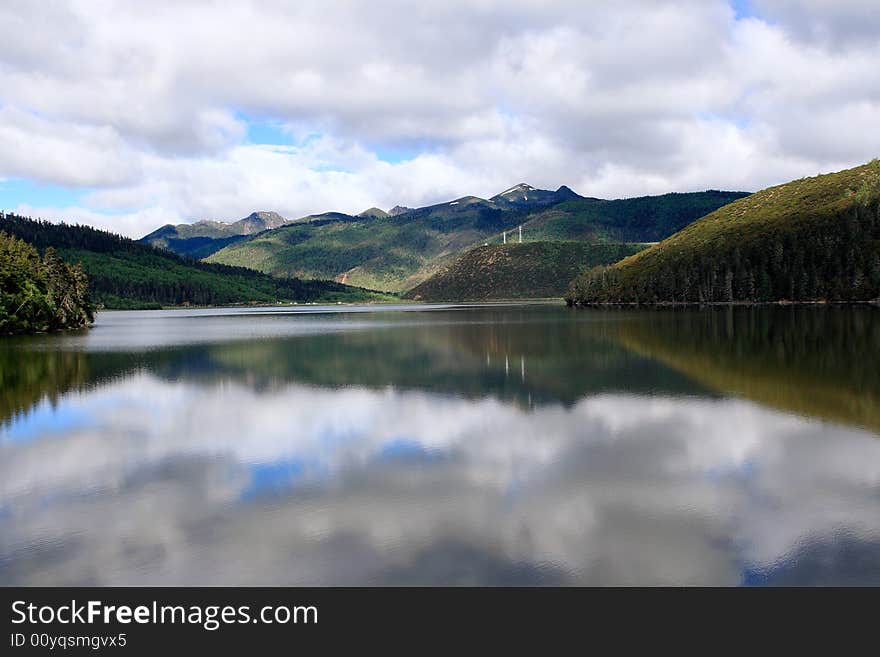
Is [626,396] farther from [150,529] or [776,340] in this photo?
[776,340]

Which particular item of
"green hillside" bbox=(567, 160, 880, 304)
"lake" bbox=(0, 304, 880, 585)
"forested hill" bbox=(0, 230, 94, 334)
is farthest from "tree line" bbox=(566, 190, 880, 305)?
"forested hill" bbox=(0, 230, 94, 334)

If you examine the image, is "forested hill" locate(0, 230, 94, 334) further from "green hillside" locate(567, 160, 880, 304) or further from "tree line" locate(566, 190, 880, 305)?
"green hillside" locate(567, 160, 880, 304)

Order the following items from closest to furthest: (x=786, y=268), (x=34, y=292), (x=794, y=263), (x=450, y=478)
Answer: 1. (x=450, y=478)
2. (x=34, y=292)
3. (x=794, y=263)
4. (x=786, y=268)

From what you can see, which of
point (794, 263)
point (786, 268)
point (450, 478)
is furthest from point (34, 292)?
point (794, 263)

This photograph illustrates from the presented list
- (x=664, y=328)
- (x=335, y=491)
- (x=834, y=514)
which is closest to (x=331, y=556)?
(x=335, y=491)

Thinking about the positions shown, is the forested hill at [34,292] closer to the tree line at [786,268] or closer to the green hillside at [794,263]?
the tree line at [786,268]

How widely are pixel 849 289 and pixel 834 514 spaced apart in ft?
542

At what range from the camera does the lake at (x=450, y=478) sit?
45.0ft

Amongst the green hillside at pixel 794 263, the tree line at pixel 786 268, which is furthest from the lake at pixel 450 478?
the green hillside at pixel 794 263

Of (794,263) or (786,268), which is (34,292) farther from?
(794,263)

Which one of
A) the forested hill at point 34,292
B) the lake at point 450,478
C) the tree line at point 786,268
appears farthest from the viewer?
the tree line at point 786,268

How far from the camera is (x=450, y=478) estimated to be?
20.1m
